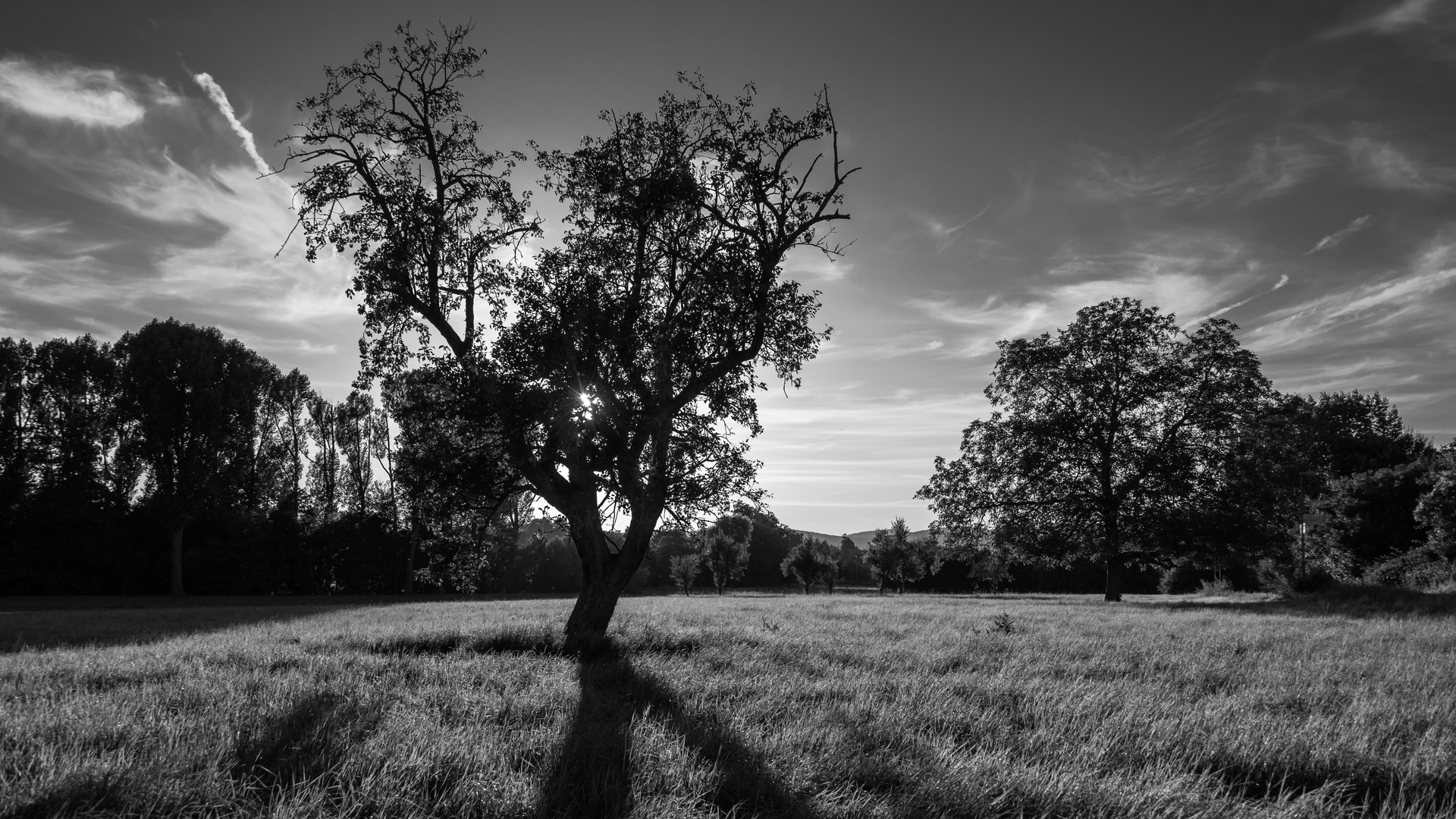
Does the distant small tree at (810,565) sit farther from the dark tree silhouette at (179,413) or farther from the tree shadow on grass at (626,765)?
the tree shadow on grass at (626,765)

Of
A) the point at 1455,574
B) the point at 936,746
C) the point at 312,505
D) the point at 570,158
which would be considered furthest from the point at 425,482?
the point at 312,505

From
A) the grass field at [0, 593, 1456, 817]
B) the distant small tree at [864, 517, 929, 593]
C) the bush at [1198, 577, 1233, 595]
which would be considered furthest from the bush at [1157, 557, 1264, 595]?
the grass field at [0, 593, 1456, 817]

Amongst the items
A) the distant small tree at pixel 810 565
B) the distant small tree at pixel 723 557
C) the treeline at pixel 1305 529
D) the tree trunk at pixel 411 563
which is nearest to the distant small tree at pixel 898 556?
the treeline at pixel 1305 529

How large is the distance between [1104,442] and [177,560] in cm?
4907

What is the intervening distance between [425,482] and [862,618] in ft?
37.3

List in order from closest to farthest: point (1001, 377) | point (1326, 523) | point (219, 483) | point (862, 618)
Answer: point (862, 618), point (1001, 377), point (219, 483), point (1326, 523)

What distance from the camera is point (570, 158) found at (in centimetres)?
1341

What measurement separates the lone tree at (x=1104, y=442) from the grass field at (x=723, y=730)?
1930cm

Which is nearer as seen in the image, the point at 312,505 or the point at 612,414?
the point at 612,414

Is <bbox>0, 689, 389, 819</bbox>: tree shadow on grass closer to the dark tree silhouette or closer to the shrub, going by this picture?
the dark tree silhouette

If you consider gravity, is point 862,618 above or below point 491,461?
below

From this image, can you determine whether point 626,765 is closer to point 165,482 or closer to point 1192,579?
point 165,482

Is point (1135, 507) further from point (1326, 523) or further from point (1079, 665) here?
point (1326, 523)

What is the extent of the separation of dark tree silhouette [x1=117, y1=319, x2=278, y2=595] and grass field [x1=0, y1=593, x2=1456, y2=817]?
32962mm
